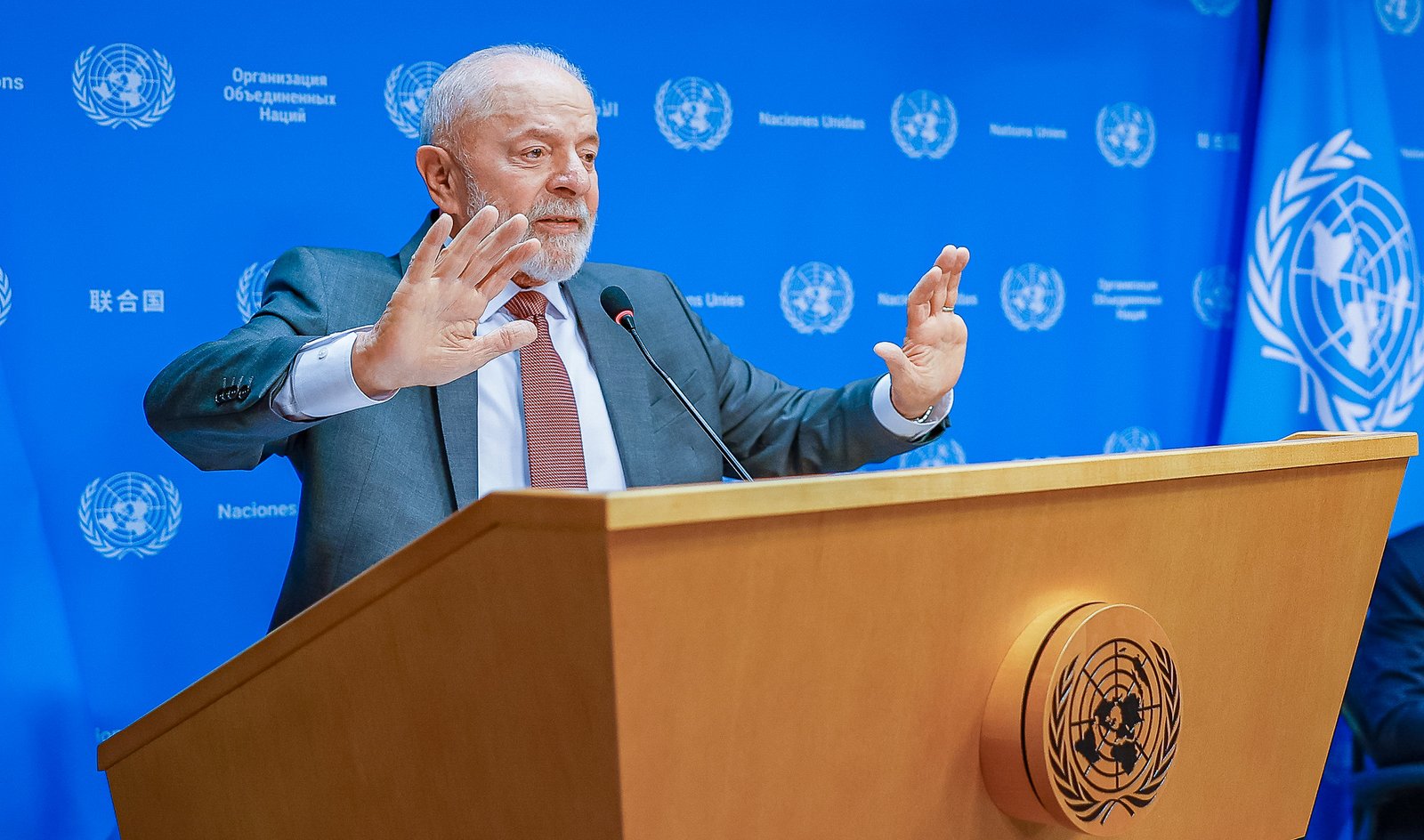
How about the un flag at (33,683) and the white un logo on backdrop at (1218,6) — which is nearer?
the un flag at (33,683)

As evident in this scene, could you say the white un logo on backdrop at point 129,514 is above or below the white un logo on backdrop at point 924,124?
below

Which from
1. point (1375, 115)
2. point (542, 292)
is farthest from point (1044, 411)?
point (542, 292)

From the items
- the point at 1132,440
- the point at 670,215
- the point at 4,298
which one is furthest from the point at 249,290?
the point at 1132,440

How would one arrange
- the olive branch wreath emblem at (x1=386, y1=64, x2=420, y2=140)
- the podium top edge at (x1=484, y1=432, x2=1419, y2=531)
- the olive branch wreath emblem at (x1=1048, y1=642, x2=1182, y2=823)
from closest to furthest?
1. the podium top edge at (x1=484, y1=432, x2=1419, y2=531)
2. the olive branch wreath emblem at (x1=1048, y1=642, x2=1182, y2=823)
3. the olive branch wreath emblem at (x1=386, y1=64, x2=420, y2=140)

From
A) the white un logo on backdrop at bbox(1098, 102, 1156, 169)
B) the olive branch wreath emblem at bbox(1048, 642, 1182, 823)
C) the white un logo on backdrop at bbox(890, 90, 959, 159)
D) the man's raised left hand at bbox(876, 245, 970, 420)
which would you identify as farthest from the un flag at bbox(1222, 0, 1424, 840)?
the olive branch wreath emblem at bbox(1048, 642, 1182, 823)

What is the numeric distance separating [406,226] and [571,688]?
6.30 ft

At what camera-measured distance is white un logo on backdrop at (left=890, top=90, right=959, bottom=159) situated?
3.10m

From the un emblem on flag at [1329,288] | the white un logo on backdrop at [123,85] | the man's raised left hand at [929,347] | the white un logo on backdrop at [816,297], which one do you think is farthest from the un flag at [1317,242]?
the white un logo on backdrop at [123,85]

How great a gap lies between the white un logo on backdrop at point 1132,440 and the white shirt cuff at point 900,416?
1.46 m

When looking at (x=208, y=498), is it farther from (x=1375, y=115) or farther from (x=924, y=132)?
(x=1375, y=115)

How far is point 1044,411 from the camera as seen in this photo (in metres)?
3.27

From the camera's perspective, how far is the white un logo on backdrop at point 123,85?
2.37 metres

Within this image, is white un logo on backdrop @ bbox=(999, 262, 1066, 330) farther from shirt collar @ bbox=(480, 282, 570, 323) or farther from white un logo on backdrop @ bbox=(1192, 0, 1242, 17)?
shirt collar @ bbox=(480, 282, 570, 323)

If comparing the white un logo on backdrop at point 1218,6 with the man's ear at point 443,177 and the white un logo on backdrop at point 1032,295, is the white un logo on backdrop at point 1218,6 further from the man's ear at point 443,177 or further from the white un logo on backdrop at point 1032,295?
the man's ear at point 443,177
